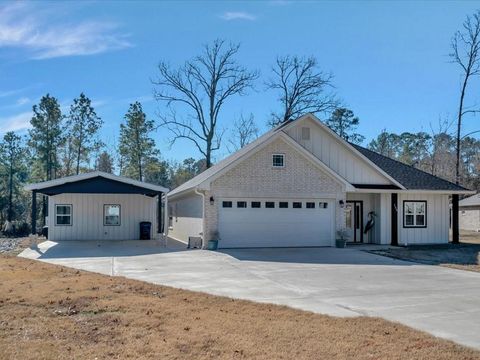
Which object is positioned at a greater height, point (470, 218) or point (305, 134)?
point (305, 134)

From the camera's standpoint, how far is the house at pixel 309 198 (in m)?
20.7

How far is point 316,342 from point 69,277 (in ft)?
25.6

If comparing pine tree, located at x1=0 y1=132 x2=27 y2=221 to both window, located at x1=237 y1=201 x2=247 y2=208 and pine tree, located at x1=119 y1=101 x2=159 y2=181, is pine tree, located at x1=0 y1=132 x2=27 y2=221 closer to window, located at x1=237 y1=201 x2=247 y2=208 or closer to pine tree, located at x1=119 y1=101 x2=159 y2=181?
pine tree, located at x1=119 y1=101 x2=159 y2=181

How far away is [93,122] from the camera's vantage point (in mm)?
46844

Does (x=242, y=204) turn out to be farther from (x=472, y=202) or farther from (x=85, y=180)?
(x=472, y=202)

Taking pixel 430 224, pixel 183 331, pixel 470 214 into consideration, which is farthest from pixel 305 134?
pixel 470 214

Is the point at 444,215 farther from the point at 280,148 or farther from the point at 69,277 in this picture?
the point at 69,277

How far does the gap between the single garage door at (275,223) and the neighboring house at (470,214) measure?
25.3m

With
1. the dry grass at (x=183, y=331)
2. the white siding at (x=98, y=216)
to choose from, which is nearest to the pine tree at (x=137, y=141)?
the white siding at (x=98, y=216)

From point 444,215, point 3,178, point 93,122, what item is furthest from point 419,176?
point 3,178

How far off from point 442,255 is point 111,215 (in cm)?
1589

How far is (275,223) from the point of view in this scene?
21156 mm

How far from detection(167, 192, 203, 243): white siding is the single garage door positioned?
4.98ft

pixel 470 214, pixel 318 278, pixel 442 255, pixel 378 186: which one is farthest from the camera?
pixel 470 214
